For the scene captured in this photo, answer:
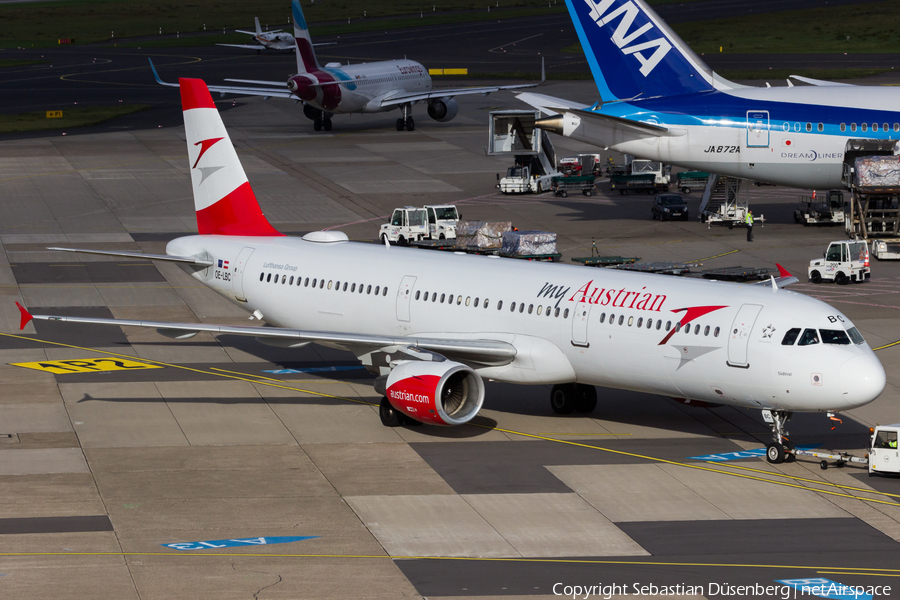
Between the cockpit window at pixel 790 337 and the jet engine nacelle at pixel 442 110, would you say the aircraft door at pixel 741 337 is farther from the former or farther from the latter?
the jet engine nacelle at pixel 442 110

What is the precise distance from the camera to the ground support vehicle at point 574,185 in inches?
2960

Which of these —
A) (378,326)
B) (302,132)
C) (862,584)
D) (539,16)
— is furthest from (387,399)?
(539,16)

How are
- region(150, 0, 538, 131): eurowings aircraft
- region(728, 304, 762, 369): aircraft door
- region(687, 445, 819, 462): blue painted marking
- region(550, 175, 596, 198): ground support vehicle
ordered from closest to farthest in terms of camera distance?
region(728, 304, 762, 369): aircraft door, region(687, 445, 819, 462): blue painted marking, region(550, 175, 596, 198): ground support vehicle, region(150, 0, 538, 131): eurowings aircraft

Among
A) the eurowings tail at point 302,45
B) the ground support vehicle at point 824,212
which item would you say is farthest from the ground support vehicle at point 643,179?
the eurowings tail at point 302,45

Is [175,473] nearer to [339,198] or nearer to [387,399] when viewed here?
[387,399]

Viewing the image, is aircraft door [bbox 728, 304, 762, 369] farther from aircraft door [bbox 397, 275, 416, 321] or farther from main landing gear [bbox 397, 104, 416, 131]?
main landing gear [bbox 397, 104, 416, 131]

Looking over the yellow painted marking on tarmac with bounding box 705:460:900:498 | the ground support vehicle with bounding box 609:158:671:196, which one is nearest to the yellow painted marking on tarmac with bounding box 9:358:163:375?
the yellow painted marking on tarmac with bounding box 705:460:900:498

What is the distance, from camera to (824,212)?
216ft

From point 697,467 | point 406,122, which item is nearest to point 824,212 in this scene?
point 697,467

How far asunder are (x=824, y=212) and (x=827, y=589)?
46506mm

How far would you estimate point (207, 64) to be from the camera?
142125 mm

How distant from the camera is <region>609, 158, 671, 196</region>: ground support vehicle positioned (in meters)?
75.6

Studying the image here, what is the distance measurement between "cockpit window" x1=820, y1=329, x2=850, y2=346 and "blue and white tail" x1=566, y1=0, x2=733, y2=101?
3794cm

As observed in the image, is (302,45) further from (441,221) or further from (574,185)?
(441,221)
